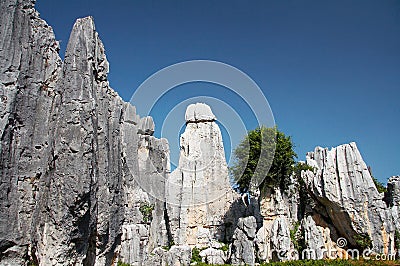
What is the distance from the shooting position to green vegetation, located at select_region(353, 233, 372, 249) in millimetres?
20469

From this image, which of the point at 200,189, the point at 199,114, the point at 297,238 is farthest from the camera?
the point at 199,114

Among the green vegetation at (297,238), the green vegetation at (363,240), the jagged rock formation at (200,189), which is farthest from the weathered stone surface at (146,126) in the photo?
the green vegetation at (363,240)

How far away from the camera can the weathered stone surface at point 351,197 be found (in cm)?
2062

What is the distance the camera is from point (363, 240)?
20719mm

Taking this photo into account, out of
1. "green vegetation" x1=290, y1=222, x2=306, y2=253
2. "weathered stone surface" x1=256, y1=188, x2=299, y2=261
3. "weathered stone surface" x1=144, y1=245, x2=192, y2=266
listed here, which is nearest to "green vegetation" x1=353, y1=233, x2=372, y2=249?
"green vegetation" x1=290, y1=222, x2=306, y2=253

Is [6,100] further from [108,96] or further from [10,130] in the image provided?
[108,96]

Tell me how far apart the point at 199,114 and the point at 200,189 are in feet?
27.3

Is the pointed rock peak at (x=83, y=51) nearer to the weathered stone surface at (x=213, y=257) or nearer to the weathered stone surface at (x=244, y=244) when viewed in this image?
the weathered stone surface at (x=244, y=244)

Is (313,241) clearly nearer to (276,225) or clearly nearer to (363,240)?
(276,225)

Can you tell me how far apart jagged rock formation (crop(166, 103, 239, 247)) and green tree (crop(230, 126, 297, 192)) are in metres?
4.28

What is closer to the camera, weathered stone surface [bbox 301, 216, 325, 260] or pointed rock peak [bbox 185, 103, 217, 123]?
weathered stone surface [bbox 301, 216, 325, 260]

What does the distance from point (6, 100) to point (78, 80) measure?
2.00 m

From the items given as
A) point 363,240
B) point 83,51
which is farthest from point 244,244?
point 83,51

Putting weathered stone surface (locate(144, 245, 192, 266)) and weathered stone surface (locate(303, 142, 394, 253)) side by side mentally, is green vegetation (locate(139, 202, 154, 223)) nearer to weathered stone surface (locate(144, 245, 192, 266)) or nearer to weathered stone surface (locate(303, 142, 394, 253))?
weathered stone surface (locate(144, 245, 192, 266))
